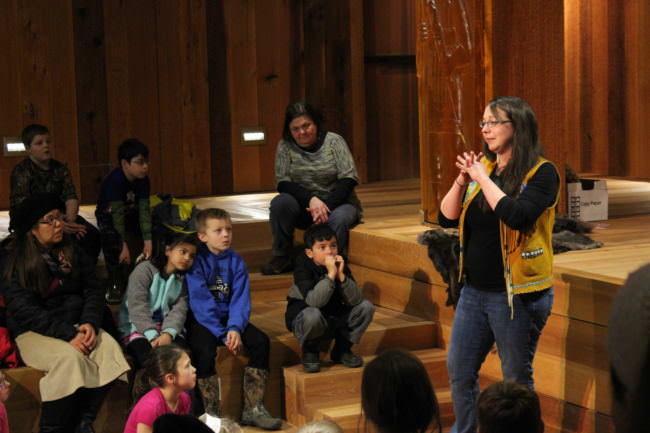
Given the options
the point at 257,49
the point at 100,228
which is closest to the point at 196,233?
the point at 100,228

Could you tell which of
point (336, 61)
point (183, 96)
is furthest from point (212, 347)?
point (336, 61)

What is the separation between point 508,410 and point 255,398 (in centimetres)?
224

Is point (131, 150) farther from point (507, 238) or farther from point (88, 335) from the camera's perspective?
point (507, 238)

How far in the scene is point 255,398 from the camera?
13.9ft

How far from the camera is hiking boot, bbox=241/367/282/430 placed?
13.7 feet

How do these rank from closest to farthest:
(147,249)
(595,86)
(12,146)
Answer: (147,249) < (12,146) < (595,86)

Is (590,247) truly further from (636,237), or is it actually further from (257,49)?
(257,49)

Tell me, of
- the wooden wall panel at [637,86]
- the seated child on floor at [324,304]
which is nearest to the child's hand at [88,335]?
the seated child on floor at [324,304]

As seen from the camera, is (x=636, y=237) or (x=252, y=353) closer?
(x=252, y=353)

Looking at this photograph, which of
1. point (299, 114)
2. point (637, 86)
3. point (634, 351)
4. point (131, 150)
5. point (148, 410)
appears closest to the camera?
point (634, 351)

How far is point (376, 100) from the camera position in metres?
7.90

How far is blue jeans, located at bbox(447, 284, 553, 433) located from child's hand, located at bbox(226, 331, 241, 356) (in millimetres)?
1165

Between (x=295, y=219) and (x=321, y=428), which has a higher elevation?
(x=295, y=219)

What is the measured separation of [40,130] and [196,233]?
0.95 m
